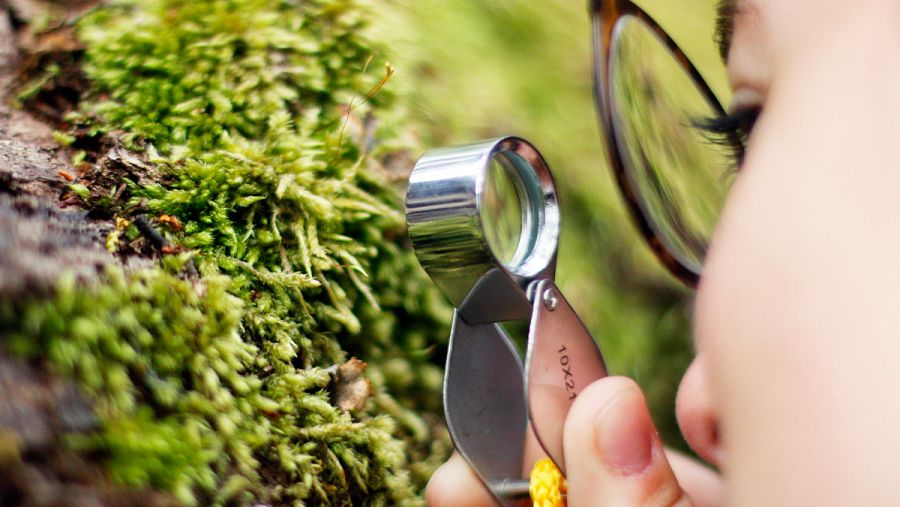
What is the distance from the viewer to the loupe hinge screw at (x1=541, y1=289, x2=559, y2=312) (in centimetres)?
78

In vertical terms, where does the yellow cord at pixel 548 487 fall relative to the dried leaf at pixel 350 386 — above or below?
below

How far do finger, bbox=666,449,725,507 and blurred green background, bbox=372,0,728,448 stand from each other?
195mm

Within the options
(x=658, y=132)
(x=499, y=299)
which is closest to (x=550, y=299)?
(x=499, y=299)

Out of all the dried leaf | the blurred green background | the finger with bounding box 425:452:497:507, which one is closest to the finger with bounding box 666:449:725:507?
the blurred green background

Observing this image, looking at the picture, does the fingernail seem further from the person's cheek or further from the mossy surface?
the mossy surface

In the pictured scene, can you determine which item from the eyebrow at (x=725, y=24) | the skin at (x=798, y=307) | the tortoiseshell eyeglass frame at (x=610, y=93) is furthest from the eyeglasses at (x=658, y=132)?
the skin at (x=798, y=307)

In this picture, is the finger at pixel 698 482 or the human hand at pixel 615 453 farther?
the finger at pixel 698 482

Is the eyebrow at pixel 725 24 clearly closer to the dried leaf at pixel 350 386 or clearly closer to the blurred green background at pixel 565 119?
the blurred green background at pixel 565 119

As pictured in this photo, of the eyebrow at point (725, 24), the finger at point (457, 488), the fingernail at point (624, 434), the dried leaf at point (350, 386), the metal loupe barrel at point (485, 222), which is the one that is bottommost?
the finger at point (457, 488)

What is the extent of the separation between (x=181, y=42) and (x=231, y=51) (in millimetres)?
68

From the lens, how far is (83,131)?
32.7 inches

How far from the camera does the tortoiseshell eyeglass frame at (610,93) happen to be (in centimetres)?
98

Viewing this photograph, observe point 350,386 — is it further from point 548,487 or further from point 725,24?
point 725,24

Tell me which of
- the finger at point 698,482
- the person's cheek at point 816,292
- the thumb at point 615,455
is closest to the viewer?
the person's cheek at point 816,292
